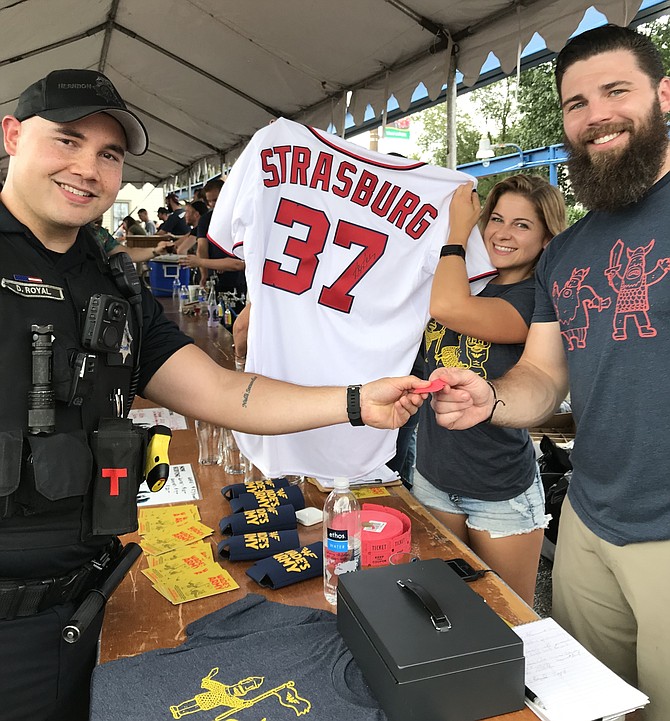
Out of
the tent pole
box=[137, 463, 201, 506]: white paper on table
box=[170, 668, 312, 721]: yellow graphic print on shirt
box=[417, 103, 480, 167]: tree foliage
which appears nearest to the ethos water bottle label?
box=[170, 668, 312, 721]: yellow graphic print on shirt

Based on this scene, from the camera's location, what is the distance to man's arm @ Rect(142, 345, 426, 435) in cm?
182

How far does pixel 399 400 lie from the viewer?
180 centimetres

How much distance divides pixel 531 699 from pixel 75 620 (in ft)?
3.22

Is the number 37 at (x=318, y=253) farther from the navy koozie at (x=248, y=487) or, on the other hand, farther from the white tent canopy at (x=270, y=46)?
the white tent canopy at (x=270, y=46)

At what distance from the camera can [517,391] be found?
6.47ft

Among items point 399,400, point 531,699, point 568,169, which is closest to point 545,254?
point 568,169

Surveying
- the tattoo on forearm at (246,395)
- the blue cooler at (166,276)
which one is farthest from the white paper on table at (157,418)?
the blue cooler at (166,276)

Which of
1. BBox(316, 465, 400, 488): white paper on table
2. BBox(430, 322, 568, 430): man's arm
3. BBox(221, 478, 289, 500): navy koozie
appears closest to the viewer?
BBox(430, 322, 568, 430): man's arm

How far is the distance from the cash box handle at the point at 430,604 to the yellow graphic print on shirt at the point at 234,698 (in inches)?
10.9

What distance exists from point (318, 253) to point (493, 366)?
80 centimetres

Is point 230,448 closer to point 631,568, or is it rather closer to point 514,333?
point 514,333

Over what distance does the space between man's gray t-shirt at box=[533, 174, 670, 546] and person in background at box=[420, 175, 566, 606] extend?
0.45 meters

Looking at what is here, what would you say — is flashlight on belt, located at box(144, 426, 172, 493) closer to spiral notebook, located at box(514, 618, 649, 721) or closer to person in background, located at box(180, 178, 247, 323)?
spiral notebook, located at box(514, 618, 649, 721)

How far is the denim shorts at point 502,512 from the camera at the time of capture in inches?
91.8
